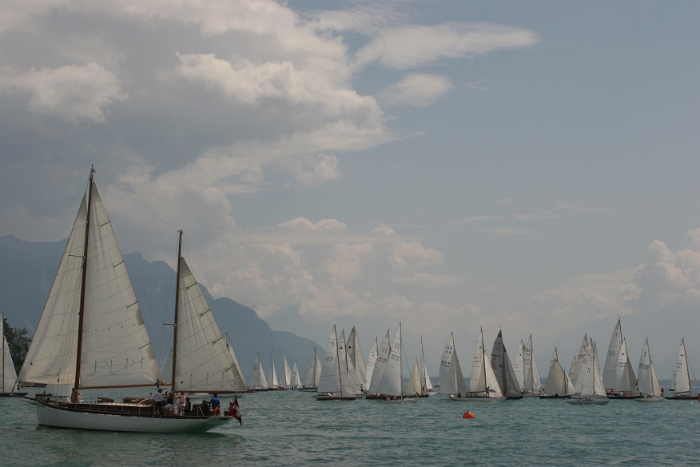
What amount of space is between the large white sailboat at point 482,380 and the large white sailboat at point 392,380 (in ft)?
31.0

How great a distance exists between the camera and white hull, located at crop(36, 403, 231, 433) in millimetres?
43969

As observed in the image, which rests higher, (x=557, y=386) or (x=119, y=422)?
(x=557, y=386)

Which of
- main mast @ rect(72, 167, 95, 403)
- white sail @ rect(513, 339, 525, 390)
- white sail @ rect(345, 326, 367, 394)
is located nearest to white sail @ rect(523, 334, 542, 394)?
white sail @ rect(513, 339, 525, 390)

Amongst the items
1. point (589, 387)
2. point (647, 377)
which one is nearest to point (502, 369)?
point (589, 387)

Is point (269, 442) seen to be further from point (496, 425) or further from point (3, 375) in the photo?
point (3, 375)

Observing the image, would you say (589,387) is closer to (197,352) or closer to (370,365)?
(370,365)

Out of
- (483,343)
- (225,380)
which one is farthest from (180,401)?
(483,343)

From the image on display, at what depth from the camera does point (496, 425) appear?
203 feet

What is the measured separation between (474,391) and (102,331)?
187ft

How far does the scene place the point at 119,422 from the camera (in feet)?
145

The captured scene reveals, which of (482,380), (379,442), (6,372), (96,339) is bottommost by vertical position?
(379,442)

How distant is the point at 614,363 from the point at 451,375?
23972mm

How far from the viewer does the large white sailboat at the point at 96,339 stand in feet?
145

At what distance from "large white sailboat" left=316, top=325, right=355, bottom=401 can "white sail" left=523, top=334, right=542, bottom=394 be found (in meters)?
33.5
